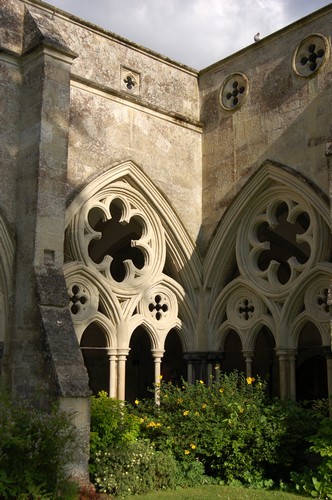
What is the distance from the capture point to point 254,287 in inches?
434

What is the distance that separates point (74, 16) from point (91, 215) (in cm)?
318

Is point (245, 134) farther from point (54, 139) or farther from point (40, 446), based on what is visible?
point (40, 446)

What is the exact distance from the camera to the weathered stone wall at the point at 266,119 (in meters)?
10.4

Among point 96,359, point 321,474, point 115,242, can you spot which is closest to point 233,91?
point 115,242

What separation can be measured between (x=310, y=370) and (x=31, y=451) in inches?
379

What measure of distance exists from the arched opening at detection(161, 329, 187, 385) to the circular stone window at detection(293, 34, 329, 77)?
23.1 feet

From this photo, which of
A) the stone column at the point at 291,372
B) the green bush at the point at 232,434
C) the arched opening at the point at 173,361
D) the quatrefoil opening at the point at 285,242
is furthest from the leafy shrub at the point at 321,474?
the arched opening at the point at 173,361

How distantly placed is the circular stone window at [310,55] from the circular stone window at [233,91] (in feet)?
3.60

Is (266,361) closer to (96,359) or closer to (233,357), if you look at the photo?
(233,357)

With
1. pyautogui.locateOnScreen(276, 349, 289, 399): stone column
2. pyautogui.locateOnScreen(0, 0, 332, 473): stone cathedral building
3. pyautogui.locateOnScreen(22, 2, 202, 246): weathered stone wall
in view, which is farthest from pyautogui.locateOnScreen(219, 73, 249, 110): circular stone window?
pyautogui.locateOnScreen(276, 349, 289, 399): stone column

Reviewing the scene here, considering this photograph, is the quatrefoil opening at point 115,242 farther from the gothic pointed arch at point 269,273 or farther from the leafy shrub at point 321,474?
the leafy shrub at point 321,474

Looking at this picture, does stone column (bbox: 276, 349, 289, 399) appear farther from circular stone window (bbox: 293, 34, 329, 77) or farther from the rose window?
circular stone window (bbox: 293, 34, 329, 77)

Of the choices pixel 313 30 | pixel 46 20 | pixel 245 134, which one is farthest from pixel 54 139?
pixel 313 30

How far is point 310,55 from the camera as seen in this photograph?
10.8 m
